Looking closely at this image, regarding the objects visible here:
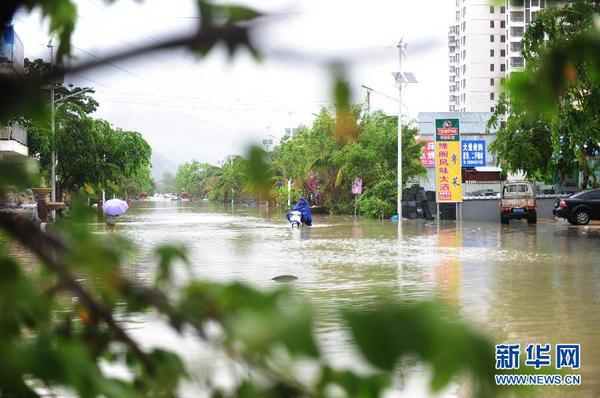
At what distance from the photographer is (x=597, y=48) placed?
3.35 feet

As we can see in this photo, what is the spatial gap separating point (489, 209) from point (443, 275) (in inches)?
966

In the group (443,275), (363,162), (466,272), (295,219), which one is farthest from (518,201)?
(443,275)

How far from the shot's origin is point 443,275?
38.5 feet

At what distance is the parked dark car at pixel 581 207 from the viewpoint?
27.1 metres

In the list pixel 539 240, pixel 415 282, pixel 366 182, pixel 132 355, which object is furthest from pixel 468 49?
pixel 132 355

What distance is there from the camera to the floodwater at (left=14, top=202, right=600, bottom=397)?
7.26 ft

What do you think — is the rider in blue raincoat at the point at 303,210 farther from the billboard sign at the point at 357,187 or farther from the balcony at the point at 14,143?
the billboard sign at the point at 357,187

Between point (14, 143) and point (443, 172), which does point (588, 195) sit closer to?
point (443, 172)

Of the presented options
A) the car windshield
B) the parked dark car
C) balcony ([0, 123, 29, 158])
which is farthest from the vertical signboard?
balcony ([0, 123, 29, 158])

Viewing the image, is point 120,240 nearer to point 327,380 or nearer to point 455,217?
point 327,380

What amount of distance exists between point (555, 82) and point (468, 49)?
3931 inches

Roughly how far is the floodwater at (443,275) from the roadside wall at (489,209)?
12.2m

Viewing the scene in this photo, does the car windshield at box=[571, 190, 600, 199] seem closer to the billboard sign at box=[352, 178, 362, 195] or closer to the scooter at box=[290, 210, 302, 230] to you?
the scooter at box=[290, 210, 302, 230]

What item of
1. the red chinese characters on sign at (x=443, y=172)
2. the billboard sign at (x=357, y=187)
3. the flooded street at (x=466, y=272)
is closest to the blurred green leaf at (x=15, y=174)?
the flooded street at (x=466, y=272)
